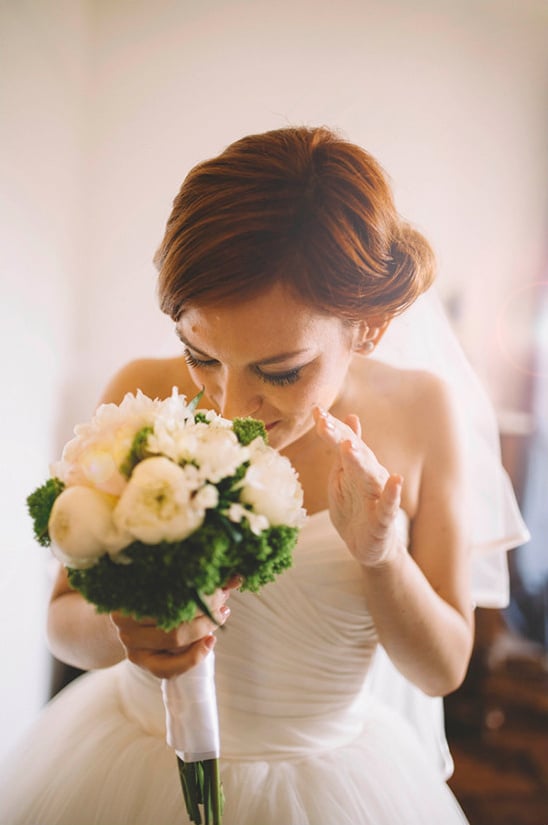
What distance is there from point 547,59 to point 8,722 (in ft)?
4.26

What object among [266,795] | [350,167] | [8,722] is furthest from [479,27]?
[8,722]

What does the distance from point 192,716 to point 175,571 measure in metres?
0.25

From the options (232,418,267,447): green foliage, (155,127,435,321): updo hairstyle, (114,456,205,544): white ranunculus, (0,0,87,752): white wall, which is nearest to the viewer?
(114,456,205,544): white ranunculus

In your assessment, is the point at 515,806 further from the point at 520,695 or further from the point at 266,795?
the point at 266,795

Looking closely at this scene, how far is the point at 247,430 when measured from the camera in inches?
26.0

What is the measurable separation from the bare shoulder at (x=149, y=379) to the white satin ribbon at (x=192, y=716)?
1.28ft

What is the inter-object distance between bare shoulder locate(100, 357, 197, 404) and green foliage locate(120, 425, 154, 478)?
0.32 m

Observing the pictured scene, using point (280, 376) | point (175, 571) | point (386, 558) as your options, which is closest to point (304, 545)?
point (386, 558)

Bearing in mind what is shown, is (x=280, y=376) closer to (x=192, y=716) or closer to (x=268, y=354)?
(x=268, y=354)

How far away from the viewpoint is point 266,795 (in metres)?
0.82

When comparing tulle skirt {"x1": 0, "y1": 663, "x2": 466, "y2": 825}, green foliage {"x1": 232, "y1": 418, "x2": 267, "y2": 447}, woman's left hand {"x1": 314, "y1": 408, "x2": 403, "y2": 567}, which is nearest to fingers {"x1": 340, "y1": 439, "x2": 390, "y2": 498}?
woman's left hand {"x1": 314, "y1": 408, "x2": 403, "y2": 567}

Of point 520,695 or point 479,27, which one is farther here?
point 520,695

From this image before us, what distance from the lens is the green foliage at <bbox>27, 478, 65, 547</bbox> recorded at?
62 centimetres

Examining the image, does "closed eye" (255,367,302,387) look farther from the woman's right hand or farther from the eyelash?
the woman's right hand
